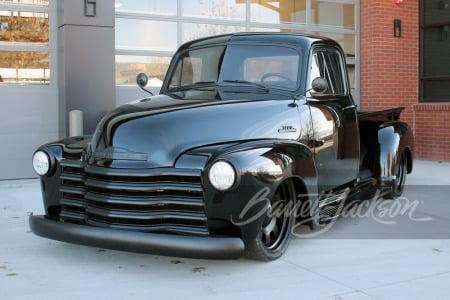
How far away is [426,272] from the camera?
13.5 ft

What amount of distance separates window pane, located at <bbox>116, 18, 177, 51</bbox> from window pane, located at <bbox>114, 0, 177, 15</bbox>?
0.54 feet

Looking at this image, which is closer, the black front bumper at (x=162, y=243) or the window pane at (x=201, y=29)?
the black front bumper at (x=162, y=243)

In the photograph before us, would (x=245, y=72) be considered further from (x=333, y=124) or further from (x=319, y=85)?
(x=333, y=124)

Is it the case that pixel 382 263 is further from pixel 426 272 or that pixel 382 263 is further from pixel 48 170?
pixel 48 170

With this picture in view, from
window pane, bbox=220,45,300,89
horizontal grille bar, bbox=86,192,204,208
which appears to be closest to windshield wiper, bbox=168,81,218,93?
window pane, bbox=220,45,300,89

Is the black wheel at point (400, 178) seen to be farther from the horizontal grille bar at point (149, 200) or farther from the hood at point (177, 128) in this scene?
the horizontal grille bar at point (149, 200)

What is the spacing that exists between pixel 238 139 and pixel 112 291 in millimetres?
1386

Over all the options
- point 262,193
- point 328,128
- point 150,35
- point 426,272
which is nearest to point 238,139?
point 262,193

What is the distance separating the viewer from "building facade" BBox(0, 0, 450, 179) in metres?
8.37

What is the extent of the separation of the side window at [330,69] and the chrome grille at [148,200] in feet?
6.06

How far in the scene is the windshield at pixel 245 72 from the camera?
4891 mm

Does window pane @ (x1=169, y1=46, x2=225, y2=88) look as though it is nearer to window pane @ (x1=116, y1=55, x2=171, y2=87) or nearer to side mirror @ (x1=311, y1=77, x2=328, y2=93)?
side mirror @ (x1=311, y1=77, x2=328, y2=93)

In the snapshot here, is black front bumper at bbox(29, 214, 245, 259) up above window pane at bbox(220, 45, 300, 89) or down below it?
below

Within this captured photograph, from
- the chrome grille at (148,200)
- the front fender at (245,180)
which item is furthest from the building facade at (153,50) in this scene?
the front fender at (245,180)
